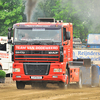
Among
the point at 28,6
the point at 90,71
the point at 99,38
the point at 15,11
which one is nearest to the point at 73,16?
the point at 15,11

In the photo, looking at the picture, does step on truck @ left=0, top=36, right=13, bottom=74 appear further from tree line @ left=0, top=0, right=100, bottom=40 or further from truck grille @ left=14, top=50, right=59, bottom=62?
tree line @ left=0, top=0, right=100, bottom=40

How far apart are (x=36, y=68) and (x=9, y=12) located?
98.3 ft

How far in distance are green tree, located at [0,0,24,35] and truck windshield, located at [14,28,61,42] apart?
29.1 metres

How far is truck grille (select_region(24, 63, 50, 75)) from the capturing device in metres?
15.2

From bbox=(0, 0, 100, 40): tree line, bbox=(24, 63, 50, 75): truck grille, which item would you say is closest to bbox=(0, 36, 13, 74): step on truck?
bbox=(24, 63, 50, 75): truck grille

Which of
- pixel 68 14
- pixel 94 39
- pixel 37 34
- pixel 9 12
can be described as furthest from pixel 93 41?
pixel 37 34

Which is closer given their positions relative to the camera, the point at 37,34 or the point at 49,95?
the point at 49,95

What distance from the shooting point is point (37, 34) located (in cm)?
1529

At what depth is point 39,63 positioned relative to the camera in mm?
15195

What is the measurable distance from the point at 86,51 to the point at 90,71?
5206 millimetres

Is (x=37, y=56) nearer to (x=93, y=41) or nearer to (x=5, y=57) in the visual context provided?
(x=5, y=57)

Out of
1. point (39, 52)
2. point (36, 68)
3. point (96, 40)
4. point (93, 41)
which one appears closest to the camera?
point (39, 52)

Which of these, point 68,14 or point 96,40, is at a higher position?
point 68,14

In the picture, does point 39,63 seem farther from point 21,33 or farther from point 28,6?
point 28,6
